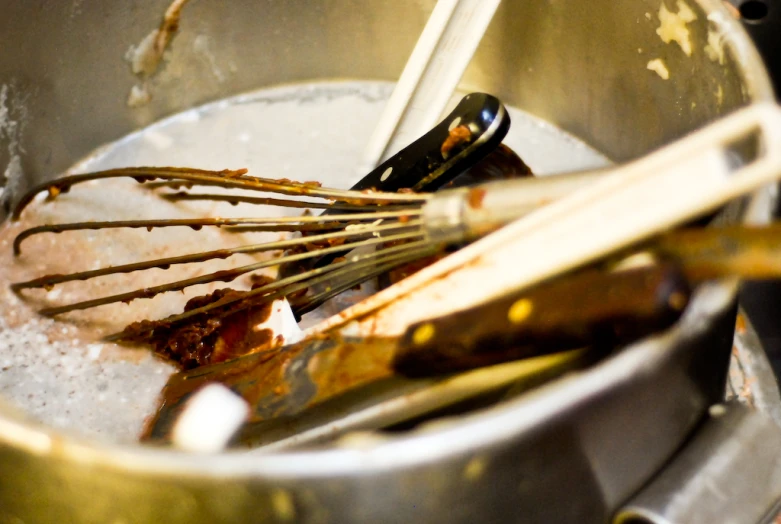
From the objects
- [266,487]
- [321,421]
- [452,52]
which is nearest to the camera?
[266,487]

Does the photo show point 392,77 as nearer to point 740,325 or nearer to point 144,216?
point 144,216

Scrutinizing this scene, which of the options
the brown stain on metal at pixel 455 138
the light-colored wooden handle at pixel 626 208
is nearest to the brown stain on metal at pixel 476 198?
the light-colored wooden handle at pixel 626 208

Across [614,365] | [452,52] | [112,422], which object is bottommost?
[614,365]

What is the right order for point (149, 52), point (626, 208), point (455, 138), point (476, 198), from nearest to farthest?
point (626, 208)
point (476, 198)
point (455, 138)
point (149, 52)

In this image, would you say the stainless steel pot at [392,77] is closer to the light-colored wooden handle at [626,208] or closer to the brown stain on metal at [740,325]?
the light-colored wooden handle at [626,208]

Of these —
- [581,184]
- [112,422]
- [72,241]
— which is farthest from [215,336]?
[581,184]

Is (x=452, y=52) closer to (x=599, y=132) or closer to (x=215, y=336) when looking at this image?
(x=599, y=132)

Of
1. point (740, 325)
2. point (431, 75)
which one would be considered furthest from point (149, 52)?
point (740, 325)
